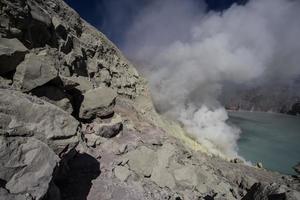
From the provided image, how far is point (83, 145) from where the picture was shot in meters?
9.35

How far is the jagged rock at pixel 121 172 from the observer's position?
8.69 m

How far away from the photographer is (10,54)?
718 cm

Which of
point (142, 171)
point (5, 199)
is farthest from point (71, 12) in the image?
point (5, 199)

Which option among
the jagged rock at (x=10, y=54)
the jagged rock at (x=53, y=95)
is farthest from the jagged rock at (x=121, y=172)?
the jagged rock at (x=10, y=54)

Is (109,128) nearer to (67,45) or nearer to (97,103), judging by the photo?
(97,103)

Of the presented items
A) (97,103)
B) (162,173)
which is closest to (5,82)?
(97,103)

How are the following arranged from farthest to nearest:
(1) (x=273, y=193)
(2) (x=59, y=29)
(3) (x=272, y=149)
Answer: (3) (x=272, y=149), (2) (x=59, y=29), (1) (x=273, y=193)

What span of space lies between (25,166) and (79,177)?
3.12 meters

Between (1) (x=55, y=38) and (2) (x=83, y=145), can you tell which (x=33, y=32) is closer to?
(1) (x=55, y=38)

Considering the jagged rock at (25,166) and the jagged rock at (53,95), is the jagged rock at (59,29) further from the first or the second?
the jagged rock at (25,166)

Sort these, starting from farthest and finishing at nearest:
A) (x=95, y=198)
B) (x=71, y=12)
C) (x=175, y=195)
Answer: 1. (x=71, y=12)
2. (x=175, y=195)
3. (x=95, y=198)

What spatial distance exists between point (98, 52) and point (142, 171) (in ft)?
37.0

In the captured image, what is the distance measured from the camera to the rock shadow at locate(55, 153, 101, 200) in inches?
273

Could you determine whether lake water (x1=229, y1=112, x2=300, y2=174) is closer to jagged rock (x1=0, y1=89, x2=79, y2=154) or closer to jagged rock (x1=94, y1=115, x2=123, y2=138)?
jagged rock (x1=94, y1=115, x2=123, y2=138)
